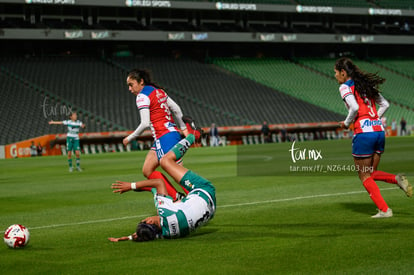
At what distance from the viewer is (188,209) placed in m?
8.85

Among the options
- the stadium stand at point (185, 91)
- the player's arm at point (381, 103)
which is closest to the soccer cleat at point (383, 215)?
the player's arm at point (381, 103)

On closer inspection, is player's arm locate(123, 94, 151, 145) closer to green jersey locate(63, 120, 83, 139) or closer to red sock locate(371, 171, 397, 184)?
red sock locate(371, 171, 397, 184)

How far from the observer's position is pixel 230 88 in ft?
202

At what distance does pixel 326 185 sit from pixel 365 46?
6545 cm

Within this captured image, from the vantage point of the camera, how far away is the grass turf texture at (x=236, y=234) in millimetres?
7340

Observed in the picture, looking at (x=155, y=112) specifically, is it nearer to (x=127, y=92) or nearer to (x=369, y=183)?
(x=369, y=183)

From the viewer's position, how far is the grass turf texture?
7340mm

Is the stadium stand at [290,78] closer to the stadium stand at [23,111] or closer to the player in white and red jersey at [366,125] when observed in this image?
the stadium stand at [23,111]

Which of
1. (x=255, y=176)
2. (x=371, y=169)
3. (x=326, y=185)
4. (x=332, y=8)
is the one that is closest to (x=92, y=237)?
(x=371, y=169)

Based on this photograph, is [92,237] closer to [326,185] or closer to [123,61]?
[326,185]

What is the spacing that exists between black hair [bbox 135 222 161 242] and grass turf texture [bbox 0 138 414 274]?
4.7 inches

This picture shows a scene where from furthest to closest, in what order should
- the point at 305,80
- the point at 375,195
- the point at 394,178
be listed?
the point at 305,80 → the point at 394,178 → the point at 375,195

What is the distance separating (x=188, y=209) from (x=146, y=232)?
2.18 ft

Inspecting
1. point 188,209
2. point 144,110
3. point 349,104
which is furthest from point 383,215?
point 144,110
